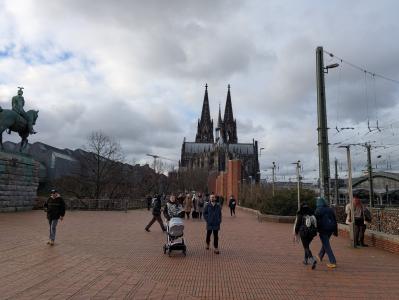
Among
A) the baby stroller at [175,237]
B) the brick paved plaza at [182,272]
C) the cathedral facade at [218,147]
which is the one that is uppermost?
the cathedral facade at [218,147]

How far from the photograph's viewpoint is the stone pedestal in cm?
2531

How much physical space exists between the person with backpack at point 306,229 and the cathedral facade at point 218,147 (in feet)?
Answer: 341

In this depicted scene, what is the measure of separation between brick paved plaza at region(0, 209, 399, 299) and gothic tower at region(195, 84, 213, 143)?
125 meters

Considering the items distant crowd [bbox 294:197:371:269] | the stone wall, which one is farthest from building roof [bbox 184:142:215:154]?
distant crowd [bbox 294:197:371:269]

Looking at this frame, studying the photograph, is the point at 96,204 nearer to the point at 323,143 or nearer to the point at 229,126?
the point at 323,143

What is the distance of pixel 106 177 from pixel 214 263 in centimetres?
3624

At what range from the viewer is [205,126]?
139m

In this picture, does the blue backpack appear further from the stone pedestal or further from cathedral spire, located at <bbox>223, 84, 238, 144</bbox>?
cathedral spire, located at <bbox>223, 84, 238, 144</bbox>

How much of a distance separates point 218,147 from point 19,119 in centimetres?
9302

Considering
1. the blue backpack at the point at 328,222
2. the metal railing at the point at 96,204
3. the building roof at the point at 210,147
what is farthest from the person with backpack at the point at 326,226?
the building roof at the point at 210,147

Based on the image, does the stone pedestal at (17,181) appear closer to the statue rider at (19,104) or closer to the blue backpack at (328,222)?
the statue rider at (19,104)

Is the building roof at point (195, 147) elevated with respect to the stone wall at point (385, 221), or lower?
elevated

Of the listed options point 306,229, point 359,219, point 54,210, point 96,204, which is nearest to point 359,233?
point 359,219

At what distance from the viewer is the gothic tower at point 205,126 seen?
137 metres
